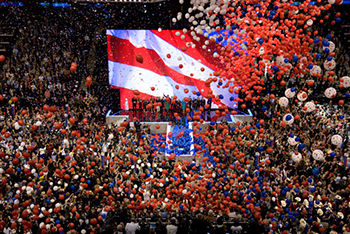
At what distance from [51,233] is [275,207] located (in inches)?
164

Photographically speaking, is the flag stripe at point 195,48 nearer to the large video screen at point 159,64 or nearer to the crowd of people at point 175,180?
the large video screen at point 159,64

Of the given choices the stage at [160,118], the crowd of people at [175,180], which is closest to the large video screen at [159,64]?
the stage at [160,118]

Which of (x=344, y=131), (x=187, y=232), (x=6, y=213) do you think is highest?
(x=344, y=131)

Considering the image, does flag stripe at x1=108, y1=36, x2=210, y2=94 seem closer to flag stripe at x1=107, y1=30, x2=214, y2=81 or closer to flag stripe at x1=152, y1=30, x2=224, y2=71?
flag stripe at x1=107, y1=30, x2=214, y2=81

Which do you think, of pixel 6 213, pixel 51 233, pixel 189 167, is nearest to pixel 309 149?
pixel 189 167

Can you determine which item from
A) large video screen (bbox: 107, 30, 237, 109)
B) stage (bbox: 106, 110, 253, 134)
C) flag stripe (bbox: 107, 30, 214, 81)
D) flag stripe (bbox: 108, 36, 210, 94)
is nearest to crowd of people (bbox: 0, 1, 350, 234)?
stage (bbox: 106, 110, 253, 134)

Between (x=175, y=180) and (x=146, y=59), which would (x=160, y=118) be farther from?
(x=175, y=180)

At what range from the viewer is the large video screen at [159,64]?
421 inches

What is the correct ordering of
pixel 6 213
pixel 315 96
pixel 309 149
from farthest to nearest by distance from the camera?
pixel 315 96
pixel 309 149
pixel 6 213

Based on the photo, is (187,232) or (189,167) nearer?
(187,232)

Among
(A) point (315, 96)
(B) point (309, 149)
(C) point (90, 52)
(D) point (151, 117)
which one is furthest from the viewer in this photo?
(C) point (90, 52)

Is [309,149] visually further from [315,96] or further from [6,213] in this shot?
[6,213]

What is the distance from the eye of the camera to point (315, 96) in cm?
945

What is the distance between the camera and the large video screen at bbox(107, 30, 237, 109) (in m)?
10.7
